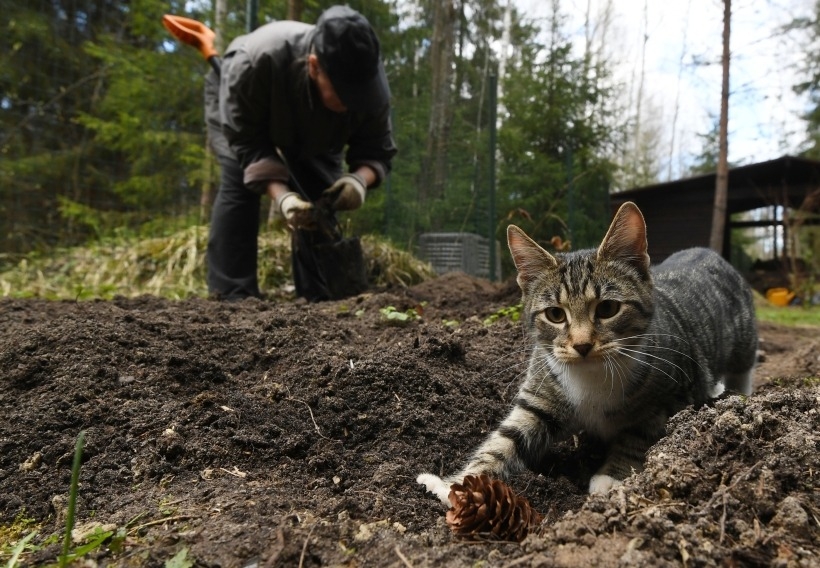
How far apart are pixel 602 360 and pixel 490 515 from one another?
81 centimetres

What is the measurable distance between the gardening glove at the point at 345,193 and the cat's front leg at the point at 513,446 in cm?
321

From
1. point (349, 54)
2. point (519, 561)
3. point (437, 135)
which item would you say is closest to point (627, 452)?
point (519, 561)

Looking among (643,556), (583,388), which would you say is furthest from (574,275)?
(643,556)

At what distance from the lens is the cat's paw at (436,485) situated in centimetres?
182

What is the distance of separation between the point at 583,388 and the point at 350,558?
1181mm

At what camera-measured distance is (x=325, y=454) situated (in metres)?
2.00

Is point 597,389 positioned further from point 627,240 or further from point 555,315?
point 627,240

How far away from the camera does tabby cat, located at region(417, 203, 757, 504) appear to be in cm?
210

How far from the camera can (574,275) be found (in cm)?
229

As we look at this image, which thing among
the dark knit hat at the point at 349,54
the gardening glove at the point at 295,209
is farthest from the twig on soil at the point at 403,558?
the gardening glove at the point at 295,209

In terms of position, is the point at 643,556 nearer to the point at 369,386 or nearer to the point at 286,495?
the point at 286,495

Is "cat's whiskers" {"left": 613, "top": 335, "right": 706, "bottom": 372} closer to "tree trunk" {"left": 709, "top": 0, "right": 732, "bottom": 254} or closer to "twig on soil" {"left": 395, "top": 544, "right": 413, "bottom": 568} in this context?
"twig on soil" {"left": 395, "top": 544, "right": 413, "bottom": 568}

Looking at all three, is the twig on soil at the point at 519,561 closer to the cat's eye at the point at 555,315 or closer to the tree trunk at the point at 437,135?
the cat's eye at the point at 555,315

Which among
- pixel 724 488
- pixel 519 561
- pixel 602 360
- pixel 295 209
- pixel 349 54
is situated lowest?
pixel 519 561
